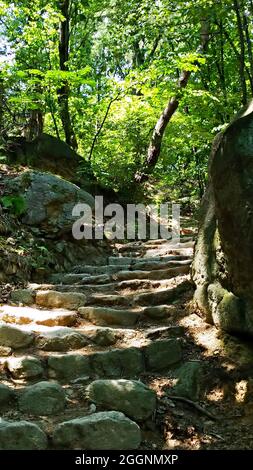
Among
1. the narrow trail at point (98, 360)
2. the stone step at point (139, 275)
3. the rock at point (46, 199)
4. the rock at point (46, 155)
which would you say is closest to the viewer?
the narrow trail at point (98, 360)

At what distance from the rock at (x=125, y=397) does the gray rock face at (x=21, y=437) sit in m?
0.61

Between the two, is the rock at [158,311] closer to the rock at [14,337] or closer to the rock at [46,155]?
the rock at [14,337]

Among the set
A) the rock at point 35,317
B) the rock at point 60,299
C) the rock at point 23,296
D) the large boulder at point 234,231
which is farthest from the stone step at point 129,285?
the large boulder at point 234,231

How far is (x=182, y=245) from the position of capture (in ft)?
24.8

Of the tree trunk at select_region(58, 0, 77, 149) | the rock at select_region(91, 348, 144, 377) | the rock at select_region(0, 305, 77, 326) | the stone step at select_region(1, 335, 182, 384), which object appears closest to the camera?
the stone step at select_region(1, 335, 182, 384)

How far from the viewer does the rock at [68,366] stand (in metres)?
3.69

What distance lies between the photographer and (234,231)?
3646 millimetres

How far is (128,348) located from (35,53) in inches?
338

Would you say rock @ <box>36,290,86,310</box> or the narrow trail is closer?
the narrow trail

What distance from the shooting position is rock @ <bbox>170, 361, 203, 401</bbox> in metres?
3.55

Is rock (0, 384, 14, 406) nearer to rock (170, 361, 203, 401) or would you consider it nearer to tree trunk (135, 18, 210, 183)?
rock (170, 361, 203, 401)

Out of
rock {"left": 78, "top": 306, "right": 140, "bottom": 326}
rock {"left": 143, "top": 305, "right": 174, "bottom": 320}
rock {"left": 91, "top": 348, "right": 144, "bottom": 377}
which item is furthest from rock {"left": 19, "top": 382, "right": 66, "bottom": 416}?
rock {"left": 143, "top": 305, "right": 174, "bottom": 320}

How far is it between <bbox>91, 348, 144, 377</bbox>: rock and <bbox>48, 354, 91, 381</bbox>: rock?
0.28 feet

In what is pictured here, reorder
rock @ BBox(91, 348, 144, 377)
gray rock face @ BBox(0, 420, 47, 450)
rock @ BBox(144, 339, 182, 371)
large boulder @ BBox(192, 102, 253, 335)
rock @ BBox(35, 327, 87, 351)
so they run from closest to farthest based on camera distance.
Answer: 1. gray rock face @ BBox(0, 420, 47, 450)
2. large boulder @ BBox(192, 102, 253, 335)
3. rock @ BBox(91, 348, 144, 377)
4. rock @ BBox(144, 339, 182, 371)
5. rock @ BBox(35, 327, 87, 351)
